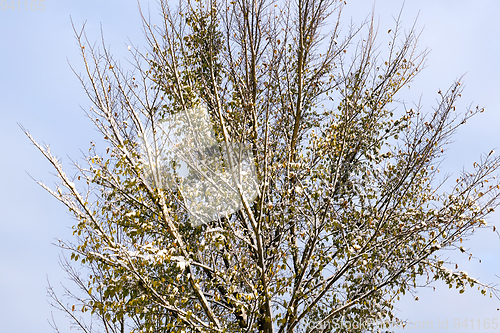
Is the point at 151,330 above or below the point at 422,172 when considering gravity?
below

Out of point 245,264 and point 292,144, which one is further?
point 292,144

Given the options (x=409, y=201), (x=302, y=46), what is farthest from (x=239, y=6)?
(x=409, y=201)

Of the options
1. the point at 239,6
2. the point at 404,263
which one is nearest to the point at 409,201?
the point at 404,263

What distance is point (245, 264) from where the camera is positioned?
23.8 feet

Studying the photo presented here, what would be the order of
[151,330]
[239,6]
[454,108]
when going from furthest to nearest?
[454,108] → [239,6] → [151,330]

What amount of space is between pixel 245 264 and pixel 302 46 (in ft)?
13.6

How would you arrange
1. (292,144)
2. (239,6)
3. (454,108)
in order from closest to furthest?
1. (239,6)
2. (454,108)
3. (292,144)

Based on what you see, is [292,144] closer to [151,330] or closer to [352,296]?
[352,296]

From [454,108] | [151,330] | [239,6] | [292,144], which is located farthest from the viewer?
[292,144]

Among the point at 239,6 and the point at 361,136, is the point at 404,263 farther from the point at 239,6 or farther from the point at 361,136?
the point at 239,6

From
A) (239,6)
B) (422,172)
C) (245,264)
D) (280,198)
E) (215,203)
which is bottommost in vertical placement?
(245,264)

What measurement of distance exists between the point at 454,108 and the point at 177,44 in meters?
5.85

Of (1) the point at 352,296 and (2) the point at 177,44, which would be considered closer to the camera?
(1) the point at 352,296

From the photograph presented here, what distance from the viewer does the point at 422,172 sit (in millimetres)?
8961
